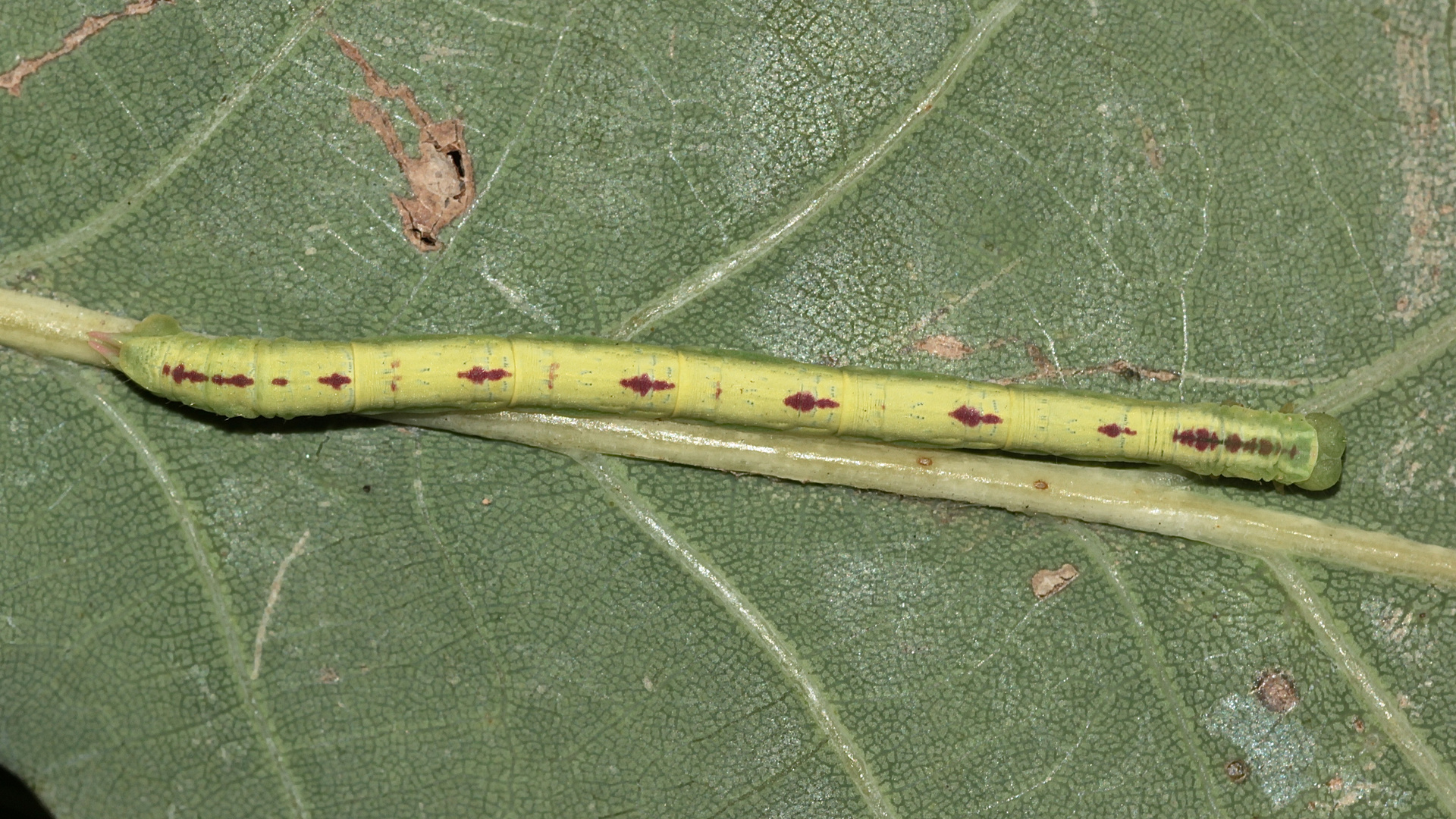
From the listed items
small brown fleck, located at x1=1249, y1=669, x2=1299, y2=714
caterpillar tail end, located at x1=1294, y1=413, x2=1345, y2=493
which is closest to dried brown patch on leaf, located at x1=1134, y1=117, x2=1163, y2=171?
caterpillar tail end, located at x1=1294, y1=413, x2=1345, y2=493

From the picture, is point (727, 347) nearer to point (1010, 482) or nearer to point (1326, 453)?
point (1010, 482)

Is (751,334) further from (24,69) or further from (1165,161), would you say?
(24,69)

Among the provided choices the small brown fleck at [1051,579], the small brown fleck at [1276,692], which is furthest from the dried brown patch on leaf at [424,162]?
the small brown fleck at [1276,692]

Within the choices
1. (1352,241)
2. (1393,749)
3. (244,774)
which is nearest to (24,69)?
(244,774)

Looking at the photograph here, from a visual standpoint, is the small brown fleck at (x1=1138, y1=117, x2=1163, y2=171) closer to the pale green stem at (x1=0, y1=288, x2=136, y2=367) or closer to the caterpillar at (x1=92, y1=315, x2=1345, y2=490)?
the caterpillar at (x1=92, y1=315, x2=1345, y2=490)

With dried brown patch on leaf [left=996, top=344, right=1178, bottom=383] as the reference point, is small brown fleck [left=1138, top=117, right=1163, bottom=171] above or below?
above

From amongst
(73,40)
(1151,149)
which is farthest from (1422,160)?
(73,40)
